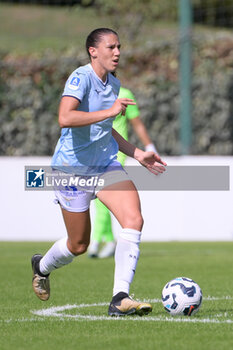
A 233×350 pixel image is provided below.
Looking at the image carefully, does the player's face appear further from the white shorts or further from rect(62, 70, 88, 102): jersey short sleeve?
the white shorts

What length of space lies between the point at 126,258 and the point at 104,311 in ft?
1.78

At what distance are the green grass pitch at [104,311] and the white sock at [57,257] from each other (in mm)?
327

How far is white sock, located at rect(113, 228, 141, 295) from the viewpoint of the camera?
6312mm

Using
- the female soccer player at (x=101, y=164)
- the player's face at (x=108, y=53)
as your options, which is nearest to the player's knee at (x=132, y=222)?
the female soccer player at (x=101, y=164)

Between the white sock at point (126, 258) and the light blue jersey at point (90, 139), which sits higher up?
the light blue jersey at point (90, 139)

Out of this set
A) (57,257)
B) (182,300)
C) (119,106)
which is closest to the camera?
(119,106)

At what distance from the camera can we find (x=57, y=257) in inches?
271

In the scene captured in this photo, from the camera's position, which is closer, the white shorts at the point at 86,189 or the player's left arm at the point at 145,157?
the white shorts at the point at 86,189

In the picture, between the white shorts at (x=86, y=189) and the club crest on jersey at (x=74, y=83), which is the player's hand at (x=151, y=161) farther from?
the club crest on jersey at (x=74, y=83)

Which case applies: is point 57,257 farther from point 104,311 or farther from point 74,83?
point 74,83

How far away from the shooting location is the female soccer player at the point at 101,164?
627 cm

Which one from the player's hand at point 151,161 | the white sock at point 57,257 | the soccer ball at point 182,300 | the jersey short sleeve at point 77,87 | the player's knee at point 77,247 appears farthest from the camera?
the white sock at point 57,257

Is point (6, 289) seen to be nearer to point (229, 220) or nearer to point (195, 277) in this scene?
point (195, 277)

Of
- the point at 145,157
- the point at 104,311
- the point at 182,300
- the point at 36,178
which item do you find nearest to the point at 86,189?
the point at 145,157
